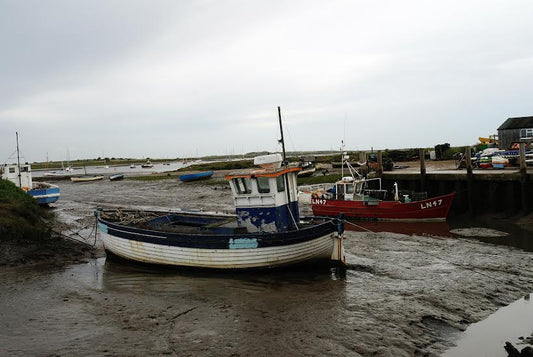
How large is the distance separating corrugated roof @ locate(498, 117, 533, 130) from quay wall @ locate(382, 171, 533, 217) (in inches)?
783

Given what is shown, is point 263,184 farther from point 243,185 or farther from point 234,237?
point 234,237

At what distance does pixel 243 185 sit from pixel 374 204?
416 inches

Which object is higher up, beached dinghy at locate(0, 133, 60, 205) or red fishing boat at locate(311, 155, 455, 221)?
beached dinghy at locate(0, 133, 60, 205)

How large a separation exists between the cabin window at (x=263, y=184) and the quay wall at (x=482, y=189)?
13705 mm

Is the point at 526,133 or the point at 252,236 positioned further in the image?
the point at 526,133

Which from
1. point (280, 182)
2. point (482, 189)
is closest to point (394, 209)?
point (482, 189)

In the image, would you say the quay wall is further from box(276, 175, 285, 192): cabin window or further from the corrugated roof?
the corrugated roof

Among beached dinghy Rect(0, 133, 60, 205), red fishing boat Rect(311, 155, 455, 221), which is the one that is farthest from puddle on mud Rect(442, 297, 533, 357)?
beached dinghy Rect(0, 133, 60, 205)

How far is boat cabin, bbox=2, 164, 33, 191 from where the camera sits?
31.5m

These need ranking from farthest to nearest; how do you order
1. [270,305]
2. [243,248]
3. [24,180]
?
[24,180] → [243,248] → [270,305]

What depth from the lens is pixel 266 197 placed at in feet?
42.7

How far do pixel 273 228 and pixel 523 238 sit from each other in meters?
10.4

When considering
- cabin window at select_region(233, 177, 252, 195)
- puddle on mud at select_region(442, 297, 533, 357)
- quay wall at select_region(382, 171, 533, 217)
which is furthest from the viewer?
quay wall at select_region(382, 171, 533, 217)

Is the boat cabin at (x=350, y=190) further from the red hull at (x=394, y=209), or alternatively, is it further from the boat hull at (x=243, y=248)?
the boat hull at (x=243, y=248)
